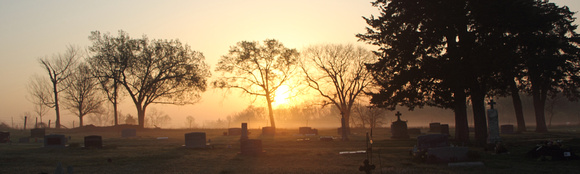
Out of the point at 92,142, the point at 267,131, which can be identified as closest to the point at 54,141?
the point at 92,142

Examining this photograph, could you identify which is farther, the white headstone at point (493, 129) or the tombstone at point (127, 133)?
the tombstone at point (127, 133)

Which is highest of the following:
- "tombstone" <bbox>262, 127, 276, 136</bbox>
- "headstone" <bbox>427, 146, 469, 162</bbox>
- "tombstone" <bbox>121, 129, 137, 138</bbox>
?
"tombstone" <bbox>121, 129, 137, 138</bbox>

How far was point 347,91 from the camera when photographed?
50156 millimetres

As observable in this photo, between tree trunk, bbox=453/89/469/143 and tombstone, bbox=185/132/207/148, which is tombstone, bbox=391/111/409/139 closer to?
tree trunk, bbox=453/89/469/143

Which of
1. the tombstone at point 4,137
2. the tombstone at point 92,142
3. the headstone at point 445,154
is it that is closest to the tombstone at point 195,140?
the tombstone at point 92,142

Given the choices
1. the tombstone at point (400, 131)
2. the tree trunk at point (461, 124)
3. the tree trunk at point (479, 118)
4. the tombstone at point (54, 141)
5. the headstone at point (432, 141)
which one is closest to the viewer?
the headstone at point (432, 141)

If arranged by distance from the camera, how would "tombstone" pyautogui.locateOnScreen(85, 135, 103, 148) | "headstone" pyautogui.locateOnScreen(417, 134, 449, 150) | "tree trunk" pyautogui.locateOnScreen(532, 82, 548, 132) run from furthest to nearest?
"tree trunk" pyautogui.locateOnScreen(532, 82, 548, 132) → "tombstone" pyautogui.locateOnScreen(85, 135, 103, 148) → "headstone" pyautogui.locateOnScreen(417, 134, 449, 150)

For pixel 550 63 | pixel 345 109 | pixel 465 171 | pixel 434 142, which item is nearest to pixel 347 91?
pixel 345 109

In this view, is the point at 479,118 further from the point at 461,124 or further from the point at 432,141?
the point at 432,141

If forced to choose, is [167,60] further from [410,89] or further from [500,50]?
[500,50]

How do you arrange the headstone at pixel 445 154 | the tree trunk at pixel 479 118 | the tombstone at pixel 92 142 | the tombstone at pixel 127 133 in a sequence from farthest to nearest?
1. the tombstone at pixel 127 133
2. the tombstone at pixel 92 142
3. the tree trunk at pixel 479 118
4. the headstone at pixel 445 154

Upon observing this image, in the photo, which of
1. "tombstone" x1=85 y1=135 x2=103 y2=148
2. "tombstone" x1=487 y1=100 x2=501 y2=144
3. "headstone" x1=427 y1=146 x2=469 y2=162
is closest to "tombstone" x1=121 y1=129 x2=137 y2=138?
"tombstone" x1=85 y1=135 x2=103 y2=148

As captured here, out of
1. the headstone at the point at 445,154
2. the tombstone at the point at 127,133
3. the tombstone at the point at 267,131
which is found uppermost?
the tombstone at the point at 127,133

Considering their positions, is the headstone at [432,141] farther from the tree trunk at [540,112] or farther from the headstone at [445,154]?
the tree trunk at [540,112]
